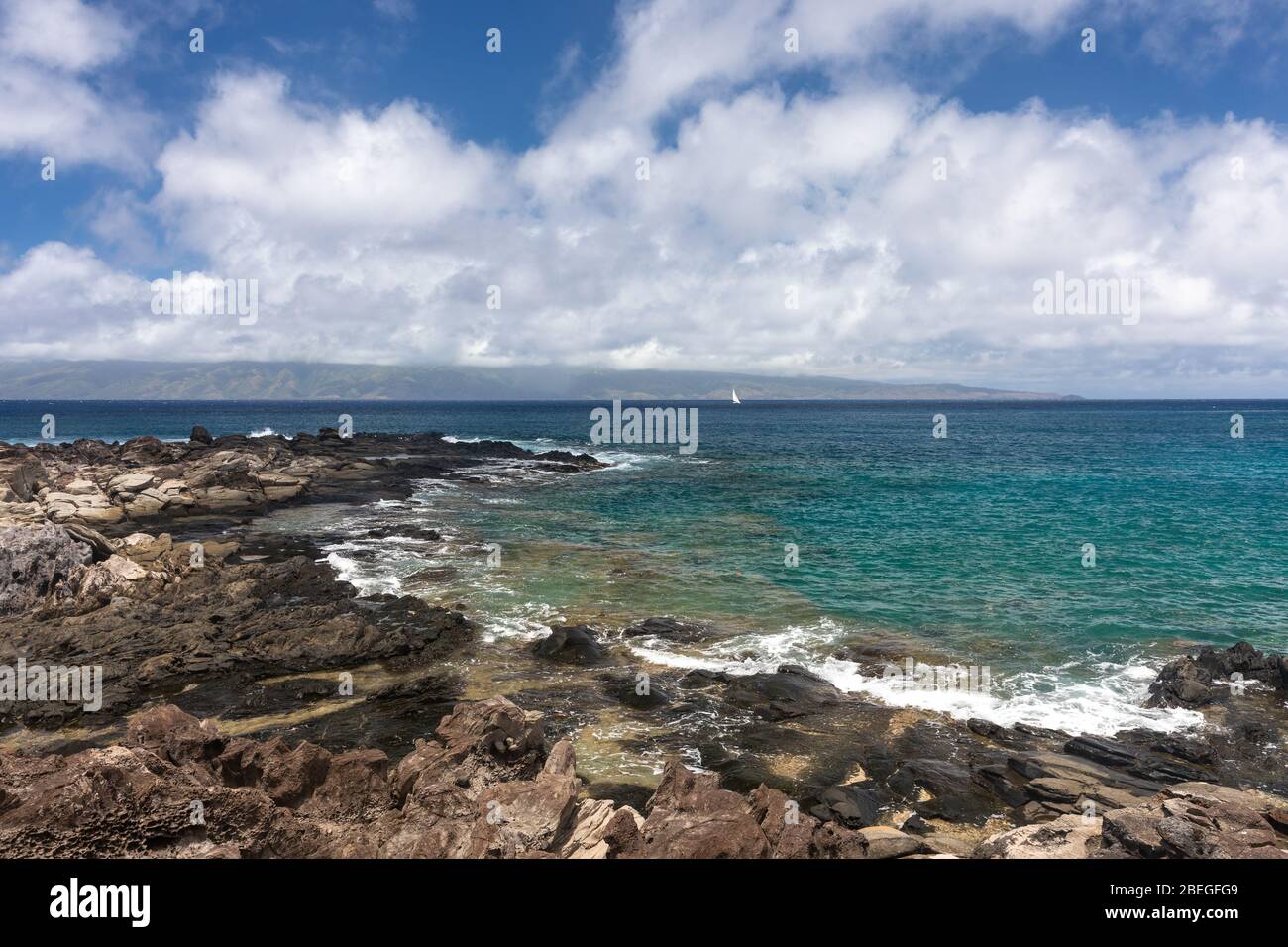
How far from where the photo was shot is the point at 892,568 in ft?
104

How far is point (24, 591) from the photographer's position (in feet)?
76.9

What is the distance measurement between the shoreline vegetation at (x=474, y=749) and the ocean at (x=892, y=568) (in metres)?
1.58

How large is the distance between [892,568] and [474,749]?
2482 centimetres

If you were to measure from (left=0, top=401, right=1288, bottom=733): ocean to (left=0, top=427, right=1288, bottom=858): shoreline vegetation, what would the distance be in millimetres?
1583

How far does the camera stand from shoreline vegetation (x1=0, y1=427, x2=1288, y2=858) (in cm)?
856

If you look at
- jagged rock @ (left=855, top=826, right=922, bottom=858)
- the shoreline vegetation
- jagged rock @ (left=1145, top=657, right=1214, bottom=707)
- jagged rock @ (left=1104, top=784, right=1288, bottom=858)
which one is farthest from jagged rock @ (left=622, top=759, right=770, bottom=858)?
jagged rock @ (left=1145, top=657, right=1214, bottom=707)

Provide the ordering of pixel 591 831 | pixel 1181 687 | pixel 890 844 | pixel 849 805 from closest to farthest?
pixel 591 831 → pixel 890 844 → pixel 849 805 → pixel 1181 687

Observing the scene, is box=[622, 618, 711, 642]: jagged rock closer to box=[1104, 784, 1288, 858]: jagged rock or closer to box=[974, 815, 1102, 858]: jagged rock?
box=[974, 815, 1102, 858]: jagged rock

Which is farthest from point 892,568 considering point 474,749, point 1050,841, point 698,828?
point 698,828

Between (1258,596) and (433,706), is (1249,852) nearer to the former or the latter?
(433,706)

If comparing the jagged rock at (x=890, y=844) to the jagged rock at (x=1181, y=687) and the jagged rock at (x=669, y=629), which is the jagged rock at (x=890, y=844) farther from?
the jagged rock at (x=669, y=629)

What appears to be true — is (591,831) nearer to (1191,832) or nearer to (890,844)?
(890,844)
